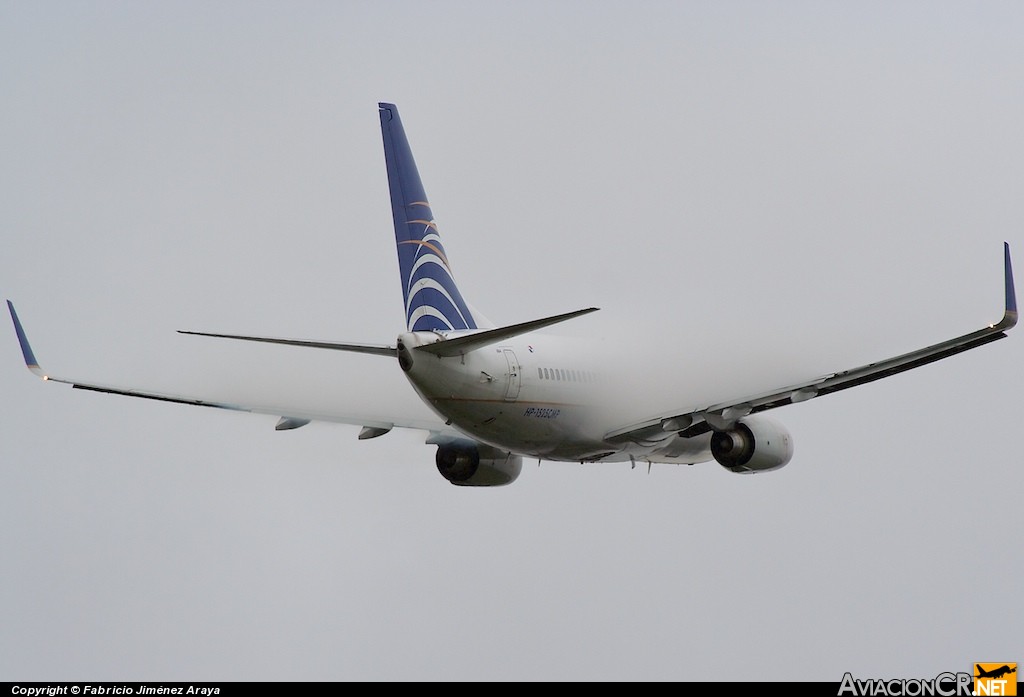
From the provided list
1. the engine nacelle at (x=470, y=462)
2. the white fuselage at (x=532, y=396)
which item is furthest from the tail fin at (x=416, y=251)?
the engine nacelle at (x=470, y=462)

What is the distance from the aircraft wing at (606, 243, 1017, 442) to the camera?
121 feet

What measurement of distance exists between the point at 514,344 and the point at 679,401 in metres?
6.23

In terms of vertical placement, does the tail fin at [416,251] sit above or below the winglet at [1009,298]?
above

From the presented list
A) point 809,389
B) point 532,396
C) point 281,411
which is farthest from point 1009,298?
point 281,411

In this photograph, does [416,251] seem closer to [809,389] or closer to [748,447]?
[748,447]

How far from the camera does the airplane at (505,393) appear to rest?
40.0 m

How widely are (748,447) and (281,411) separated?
12009mm

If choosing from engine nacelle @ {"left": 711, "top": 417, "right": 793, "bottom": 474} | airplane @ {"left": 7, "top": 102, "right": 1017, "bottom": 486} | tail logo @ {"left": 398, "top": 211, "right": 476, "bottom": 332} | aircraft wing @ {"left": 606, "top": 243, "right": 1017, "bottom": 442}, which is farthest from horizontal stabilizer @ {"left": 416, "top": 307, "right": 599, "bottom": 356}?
engine nacelle @ {"left": 711, "top": 417, "right": 793, "bottom": 474}

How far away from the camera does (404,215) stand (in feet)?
144

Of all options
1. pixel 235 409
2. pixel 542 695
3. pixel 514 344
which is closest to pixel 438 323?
pixel 514 344

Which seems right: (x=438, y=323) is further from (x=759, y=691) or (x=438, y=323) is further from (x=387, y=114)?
(x=759, y=691)

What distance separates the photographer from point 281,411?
44.2 metres

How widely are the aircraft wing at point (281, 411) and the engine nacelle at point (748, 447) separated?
7248mm

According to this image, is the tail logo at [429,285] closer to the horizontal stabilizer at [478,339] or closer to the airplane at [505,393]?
the airplane at [505,393]
